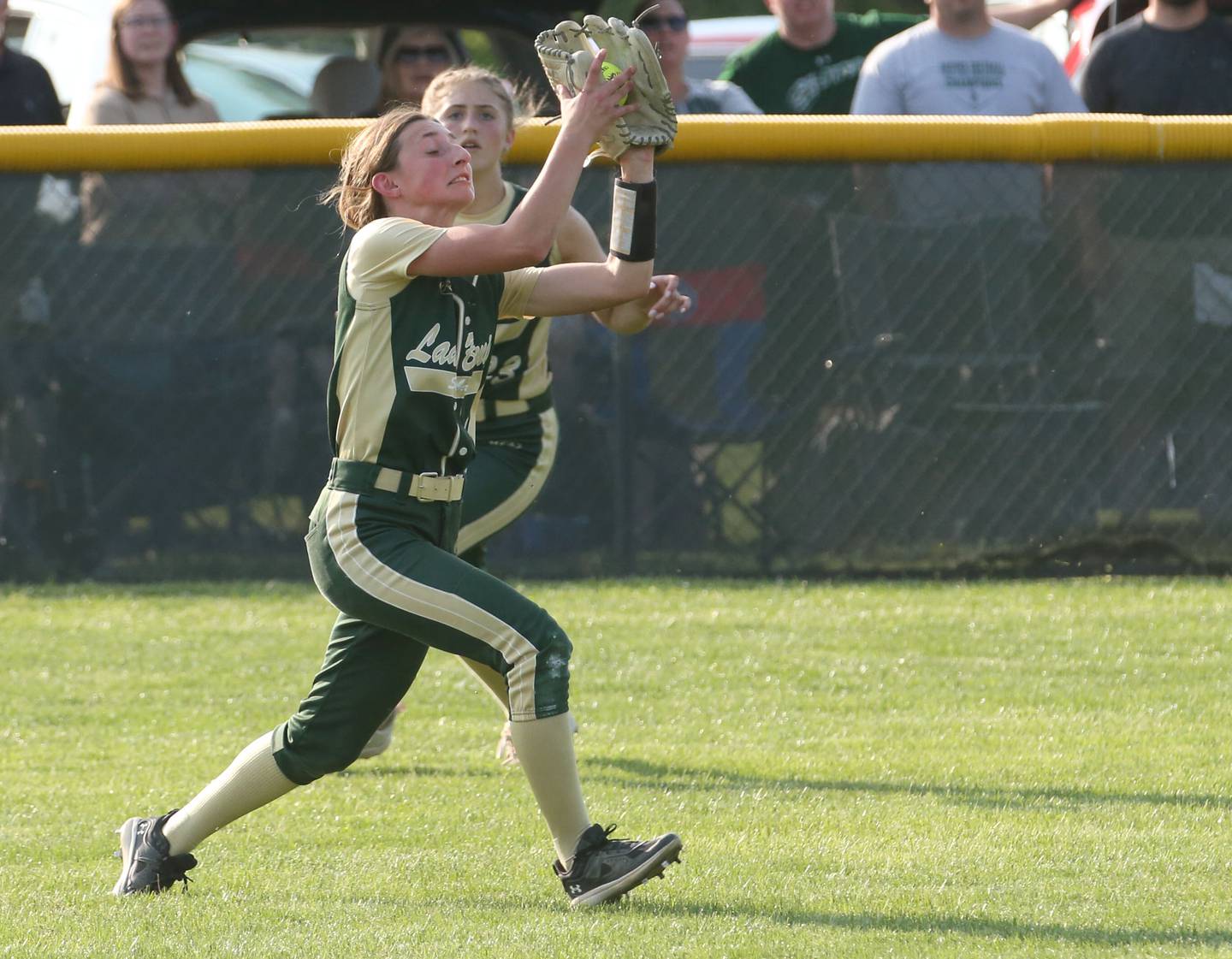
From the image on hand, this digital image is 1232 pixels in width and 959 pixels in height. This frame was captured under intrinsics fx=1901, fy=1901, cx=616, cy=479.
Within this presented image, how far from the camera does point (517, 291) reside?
165 inches

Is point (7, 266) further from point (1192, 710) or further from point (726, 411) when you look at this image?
point (1192, 710)

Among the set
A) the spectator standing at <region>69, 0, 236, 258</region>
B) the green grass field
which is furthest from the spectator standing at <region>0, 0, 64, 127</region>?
the green grass field

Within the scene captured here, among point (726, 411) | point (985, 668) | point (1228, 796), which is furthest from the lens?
point (726, 411)

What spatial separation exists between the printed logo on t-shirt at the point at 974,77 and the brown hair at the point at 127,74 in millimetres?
3374

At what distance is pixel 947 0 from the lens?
27.9 ft

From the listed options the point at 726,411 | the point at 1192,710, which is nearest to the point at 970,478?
the point at 726,411

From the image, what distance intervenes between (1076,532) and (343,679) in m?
4.72

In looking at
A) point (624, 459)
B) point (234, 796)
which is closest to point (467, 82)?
point (234, 796)

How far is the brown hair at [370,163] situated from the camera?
403cm

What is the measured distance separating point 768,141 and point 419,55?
1.69m

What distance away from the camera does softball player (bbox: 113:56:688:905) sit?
3.83 metres

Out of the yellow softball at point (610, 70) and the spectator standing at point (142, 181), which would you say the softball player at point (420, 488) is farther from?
the spectator standing at point (142, 181)

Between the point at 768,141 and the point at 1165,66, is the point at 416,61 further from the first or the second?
the point at 1165,66

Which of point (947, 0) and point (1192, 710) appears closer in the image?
point (1192, 710)
